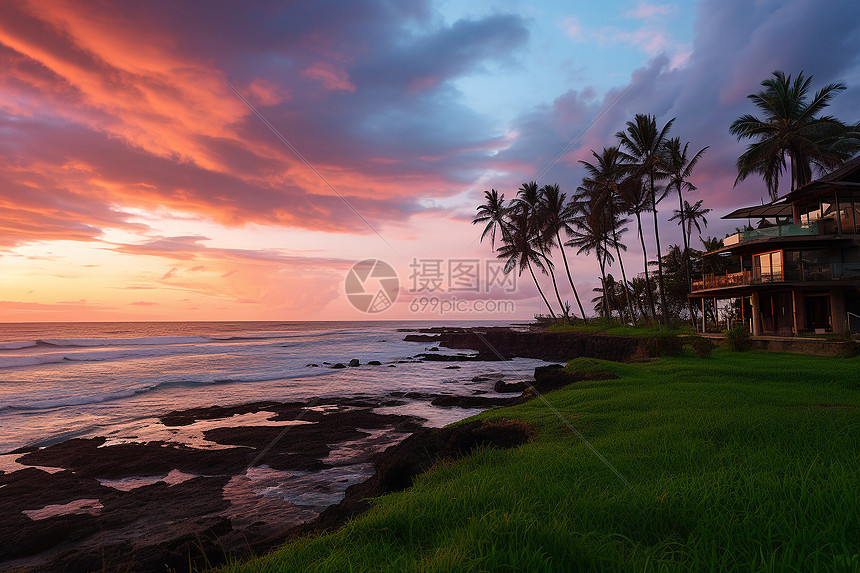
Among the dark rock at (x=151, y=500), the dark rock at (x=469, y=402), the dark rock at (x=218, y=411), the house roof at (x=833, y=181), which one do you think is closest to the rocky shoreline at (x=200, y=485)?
the dark rock at (x=151, y=500)

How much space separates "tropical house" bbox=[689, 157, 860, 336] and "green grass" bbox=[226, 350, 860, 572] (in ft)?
78.3

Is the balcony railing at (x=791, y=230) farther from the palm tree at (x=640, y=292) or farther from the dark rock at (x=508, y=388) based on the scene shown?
the palm tree at (x=640, y=292)

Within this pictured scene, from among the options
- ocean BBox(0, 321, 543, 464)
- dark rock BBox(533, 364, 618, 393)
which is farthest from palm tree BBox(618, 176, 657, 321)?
dark rock BBox(533, 364, 618, 393)

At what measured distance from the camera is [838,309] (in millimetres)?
24328

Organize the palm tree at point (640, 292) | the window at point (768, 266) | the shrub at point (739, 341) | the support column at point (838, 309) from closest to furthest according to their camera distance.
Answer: the shrub at point (739, 341) < the support column at point (838, 309) < the window at point (768, 266) < the palm tree at point (640, 292)

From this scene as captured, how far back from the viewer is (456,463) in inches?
225

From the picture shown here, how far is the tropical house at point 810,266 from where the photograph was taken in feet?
79.7

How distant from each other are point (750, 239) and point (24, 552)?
113ft

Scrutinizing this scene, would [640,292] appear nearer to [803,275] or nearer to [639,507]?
[803,275]

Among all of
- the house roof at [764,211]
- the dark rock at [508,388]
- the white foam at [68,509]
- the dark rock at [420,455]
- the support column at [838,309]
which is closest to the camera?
the dark rock at [420,455]

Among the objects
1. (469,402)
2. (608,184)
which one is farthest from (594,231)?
(469,402)

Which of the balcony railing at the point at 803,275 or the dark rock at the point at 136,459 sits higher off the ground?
the balcony railing at the point at 803,275

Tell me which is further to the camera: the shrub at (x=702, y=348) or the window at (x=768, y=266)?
the window at (x=768, y=266)

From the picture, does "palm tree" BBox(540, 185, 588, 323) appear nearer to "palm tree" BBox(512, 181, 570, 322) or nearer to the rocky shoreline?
"palm tree" BBox(512, 181, 570, 322)
